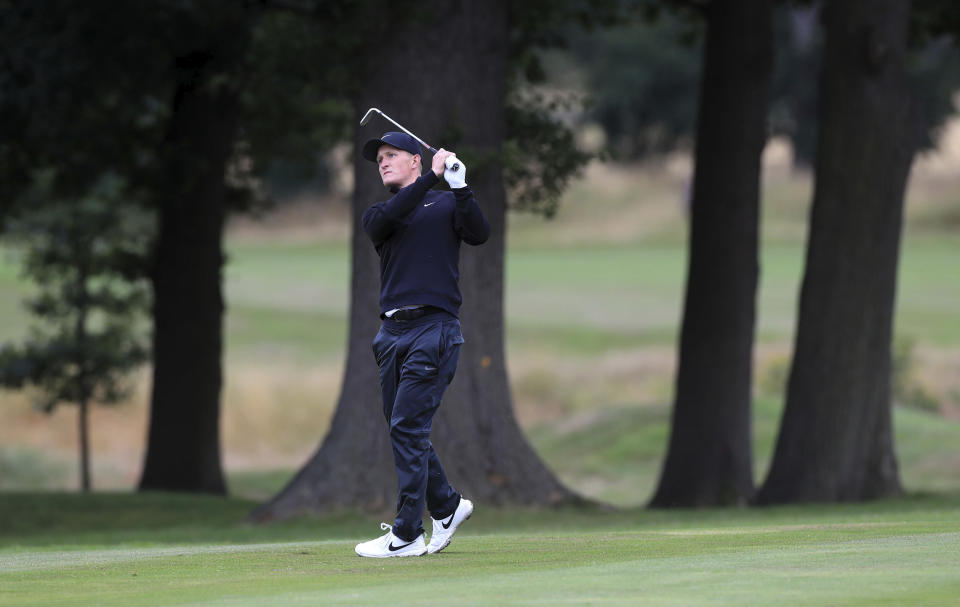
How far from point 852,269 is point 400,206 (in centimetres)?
1155

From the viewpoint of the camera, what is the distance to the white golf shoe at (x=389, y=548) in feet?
31.3

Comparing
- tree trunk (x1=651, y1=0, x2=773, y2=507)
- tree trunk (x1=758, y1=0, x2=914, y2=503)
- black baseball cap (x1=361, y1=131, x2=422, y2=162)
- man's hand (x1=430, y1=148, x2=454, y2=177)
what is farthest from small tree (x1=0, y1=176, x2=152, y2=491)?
man's hand (x1=430, y1=148, x2=454, y2=177)

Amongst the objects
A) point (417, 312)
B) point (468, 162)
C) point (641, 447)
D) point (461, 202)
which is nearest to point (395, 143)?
point (461, 202)

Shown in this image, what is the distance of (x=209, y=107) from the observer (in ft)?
79.2

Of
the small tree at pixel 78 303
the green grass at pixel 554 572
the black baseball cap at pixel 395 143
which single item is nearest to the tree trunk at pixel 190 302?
the small tree at pixel 78 303

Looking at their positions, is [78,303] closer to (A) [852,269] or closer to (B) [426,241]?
(A) [852,269]

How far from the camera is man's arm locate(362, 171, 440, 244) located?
30.7ft

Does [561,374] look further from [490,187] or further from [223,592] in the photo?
[223,592]

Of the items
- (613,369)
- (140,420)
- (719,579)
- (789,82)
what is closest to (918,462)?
(613,369)

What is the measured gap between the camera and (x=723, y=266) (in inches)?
842

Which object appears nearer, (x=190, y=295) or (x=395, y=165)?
(x=395, y=165)

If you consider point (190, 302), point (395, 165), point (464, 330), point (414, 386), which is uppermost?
point (395, 165)

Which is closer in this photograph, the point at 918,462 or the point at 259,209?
the point at 259,209

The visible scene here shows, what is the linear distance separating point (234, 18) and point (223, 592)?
49.1ft
